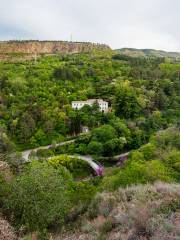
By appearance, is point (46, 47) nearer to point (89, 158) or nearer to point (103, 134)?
point (103, 134)

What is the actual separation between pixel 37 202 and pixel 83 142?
82.8 feet

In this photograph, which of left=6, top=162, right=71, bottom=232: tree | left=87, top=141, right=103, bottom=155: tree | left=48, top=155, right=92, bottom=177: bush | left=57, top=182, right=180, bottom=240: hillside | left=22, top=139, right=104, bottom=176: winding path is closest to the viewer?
left=57, top=182, right=180, bottom=240: hillside

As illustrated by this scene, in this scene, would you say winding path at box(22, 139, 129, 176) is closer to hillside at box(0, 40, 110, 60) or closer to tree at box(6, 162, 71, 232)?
tree at box(6, 162, 71, 232)

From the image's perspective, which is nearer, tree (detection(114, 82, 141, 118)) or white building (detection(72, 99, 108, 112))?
tree (detection(114, 82, 141, 118))

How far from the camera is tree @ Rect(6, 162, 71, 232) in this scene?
12.1 m

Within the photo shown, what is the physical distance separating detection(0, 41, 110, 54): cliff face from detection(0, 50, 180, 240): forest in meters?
33.6

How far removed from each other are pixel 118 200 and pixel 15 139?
28.3 meters

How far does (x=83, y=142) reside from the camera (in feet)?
123

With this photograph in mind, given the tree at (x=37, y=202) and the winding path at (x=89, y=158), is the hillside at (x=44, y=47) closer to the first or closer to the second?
the winding path at (x=89, y=158)

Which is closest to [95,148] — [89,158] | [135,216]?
[89,158]

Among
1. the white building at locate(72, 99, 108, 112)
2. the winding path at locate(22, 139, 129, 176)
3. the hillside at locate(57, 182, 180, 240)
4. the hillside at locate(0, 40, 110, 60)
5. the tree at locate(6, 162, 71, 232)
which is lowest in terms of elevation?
the winding path at locate(22, 139, 129, 176)

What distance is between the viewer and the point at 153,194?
11.2 meters

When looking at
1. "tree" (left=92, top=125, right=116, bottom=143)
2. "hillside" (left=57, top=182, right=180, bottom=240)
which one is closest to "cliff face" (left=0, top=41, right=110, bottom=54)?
"tree" (left=92, top=125, right=116, bottom=143)

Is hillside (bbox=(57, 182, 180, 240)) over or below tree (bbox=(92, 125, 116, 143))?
over
